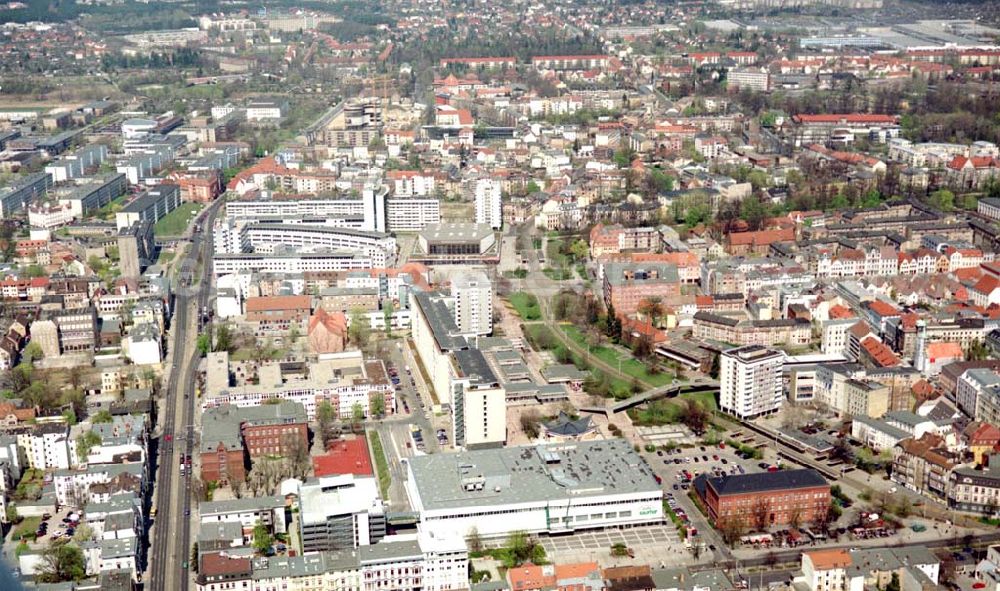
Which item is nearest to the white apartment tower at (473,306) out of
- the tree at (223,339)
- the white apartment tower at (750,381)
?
the tree at (223,339)

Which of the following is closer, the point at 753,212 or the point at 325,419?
the point at 325,419

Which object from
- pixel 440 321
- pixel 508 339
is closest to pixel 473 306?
pixel 508 339

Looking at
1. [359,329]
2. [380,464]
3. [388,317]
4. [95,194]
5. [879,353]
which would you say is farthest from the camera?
[95,194]

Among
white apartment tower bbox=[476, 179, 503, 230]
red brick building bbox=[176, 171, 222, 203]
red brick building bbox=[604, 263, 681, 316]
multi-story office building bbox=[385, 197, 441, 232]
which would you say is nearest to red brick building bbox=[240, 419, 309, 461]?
red brick building bbox=[604, 263, 681, 316]

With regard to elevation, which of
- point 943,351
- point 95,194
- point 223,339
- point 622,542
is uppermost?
point 95,194

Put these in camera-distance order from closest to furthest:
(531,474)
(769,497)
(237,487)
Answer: (769,497)
(531,474)
(237,487)

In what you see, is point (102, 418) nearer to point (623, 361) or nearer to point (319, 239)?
point (623, 361)

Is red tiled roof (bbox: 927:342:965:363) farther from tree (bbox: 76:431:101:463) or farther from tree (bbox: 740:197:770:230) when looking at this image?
tree (bbox: 76:431:101:463)
